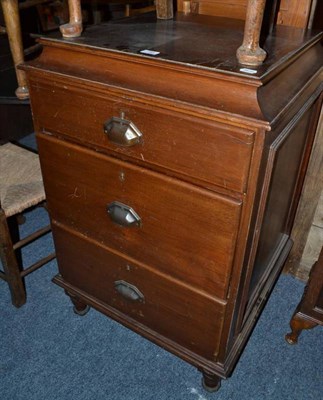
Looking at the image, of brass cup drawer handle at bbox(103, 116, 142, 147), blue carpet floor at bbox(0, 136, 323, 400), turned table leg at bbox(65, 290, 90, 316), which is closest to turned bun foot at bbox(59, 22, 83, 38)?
brass cup drawer handle at bbox(103, 116, 142, 147)

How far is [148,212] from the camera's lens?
1035mm

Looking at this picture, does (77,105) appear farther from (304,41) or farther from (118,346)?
(118,346)

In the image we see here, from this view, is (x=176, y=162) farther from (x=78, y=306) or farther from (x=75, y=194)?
(x=78, y=306)

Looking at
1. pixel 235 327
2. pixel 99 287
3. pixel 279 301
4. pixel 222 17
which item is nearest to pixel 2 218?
pixel 99 287

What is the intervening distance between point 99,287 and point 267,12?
103 cm

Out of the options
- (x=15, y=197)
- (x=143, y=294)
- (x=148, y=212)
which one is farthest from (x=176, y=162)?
(x=15, y=197)

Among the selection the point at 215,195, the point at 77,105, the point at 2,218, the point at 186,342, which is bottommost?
the point at 186,342

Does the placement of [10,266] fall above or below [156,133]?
below

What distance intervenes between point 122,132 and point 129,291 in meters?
0.56

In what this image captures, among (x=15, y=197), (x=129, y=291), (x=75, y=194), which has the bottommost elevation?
(x=129, y=291)

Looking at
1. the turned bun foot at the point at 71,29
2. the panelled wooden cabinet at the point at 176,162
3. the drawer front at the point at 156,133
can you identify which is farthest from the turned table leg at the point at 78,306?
the turned bun foot at the point at 71,29

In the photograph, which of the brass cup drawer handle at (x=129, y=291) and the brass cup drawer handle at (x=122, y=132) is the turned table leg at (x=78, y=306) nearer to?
the brass cup drawer handle at (x=129, y=291)

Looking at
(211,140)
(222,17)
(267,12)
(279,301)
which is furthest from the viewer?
(279,301)

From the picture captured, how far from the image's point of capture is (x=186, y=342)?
124 cm
